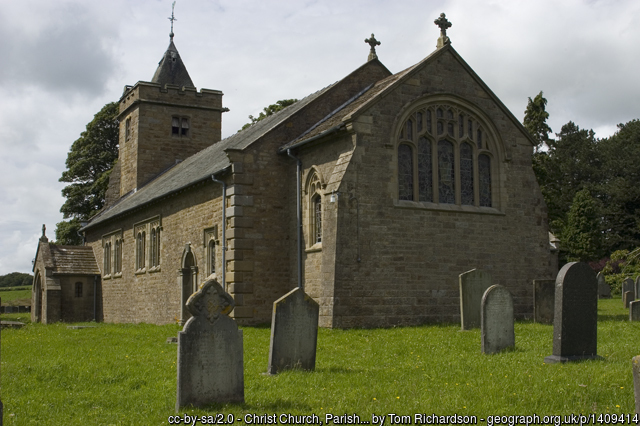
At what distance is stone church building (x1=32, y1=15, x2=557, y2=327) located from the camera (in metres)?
17.6

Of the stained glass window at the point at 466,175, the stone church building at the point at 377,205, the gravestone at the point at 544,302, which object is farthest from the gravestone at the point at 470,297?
the stained glass window at the point at 466,175

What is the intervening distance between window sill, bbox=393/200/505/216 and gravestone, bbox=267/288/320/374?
823cm

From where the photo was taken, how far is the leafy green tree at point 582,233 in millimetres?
45000

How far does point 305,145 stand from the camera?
1961cm

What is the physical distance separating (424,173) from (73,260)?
23062 mm

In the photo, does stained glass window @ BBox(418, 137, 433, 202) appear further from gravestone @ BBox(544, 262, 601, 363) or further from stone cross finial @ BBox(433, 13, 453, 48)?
gravestone @ BBox(544, 262, 601, 363)

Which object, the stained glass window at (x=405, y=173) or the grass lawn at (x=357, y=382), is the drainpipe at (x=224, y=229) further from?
the grass lawn at (x=357, y=382)

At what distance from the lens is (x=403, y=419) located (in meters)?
7.08

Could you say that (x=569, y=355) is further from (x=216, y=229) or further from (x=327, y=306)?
(x=216, y=229)

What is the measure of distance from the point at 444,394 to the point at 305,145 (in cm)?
1235

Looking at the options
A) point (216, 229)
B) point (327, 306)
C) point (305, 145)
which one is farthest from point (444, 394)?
point (216, 229)

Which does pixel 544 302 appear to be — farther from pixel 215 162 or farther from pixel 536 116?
pixel 536 116

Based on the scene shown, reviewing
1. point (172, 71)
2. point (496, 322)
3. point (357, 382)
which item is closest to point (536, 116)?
point (172, 71)

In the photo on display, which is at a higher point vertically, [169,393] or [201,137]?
[201,137]
